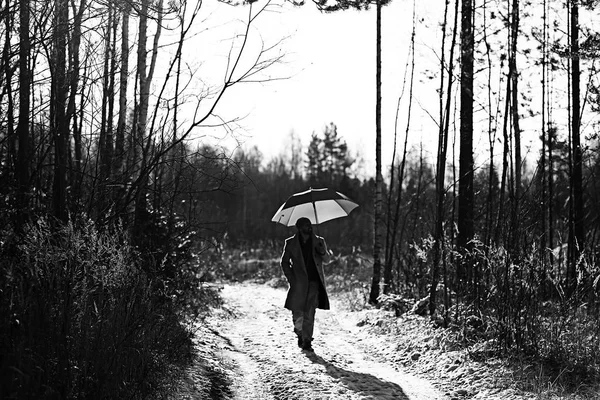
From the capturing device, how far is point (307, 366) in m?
7.30

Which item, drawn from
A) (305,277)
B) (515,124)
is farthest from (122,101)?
(515,124)

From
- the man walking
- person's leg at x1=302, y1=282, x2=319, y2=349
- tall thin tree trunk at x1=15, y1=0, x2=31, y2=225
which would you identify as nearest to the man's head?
the man walking

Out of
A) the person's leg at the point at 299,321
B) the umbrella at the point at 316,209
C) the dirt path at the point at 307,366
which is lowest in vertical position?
the dirt path at the point at 307,366

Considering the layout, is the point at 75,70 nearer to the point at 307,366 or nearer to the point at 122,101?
the point at 122,101

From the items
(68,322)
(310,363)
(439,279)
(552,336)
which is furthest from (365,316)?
(68,322)

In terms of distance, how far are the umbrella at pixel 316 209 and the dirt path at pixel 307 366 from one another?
1992 millimetres

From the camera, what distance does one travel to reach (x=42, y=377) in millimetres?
4277

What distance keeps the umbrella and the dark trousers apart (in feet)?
3.98

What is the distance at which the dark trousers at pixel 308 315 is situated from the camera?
834 cm

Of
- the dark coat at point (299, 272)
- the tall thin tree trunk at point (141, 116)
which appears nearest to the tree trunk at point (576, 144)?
the dark coat at point (299, 272)

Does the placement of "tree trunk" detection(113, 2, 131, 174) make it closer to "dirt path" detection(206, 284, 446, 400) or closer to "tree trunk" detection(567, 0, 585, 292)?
"dirt path" detection(206, 284, 446, 400)

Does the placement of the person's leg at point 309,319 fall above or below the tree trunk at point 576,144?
below

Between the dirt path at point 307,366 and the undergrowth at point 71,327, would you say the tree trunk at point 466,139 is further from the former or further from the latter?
the undergrowth at point 71,327

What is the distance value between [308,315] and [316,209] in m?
1.95
